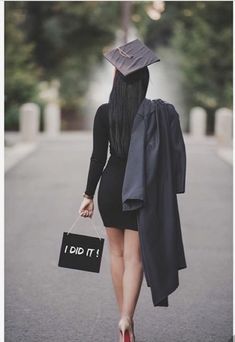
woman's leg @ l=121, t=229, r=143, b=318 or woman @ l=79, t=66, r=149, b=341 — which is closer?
woman @ l=79, t=66, r=149, b=341

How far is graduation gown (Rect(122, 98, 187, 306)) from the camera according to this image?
407 centimetres

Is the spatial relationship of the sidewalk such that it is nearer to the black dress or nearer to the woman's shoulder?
the black dress

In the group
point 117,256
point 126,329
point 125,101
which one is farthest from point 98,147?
point 126,329

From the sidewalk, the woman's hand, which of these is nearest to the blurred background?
the sidewalk

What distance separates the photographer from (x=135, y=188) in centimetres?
404

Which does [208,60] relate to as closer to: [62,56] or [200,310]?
[62,56]

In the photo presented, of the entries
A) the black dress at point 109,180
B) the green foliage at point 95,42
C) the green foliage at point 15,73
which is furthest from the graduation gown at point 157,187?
the green foliage at point 95,42

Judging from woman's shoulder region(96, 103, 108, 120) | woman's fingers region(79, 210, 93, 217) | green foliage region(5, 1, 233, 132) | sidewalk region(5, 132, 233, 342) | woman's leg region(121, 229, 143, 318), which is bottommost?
sidewalk region(5, 132, 233, 342)

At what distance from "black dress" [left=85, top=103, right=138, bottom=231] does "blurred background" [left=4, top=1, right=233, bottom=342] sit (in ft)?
3.04

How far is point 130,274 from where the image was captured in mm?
4289

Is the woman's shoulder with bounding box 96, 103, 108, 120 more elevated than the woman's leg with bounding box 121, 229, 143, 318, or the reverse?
the woman's shoulder with bounding box 96, 103, 108, 120

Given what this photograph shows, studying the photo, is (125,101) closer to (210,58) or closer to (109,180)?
(109,180)

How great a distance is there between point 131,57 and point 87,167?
495 inches

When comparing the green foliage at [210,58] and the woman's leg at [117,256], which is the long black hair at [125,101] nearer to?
the woman's leg at [117,256]
